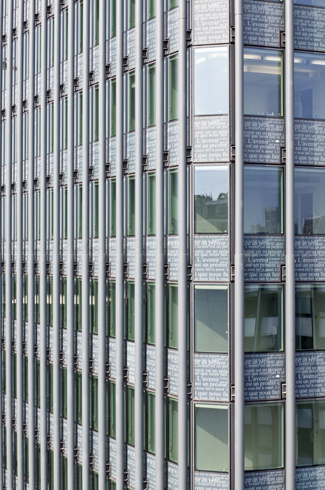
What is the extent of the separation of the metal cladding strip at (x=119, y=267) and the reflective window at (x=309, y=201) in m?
6.07

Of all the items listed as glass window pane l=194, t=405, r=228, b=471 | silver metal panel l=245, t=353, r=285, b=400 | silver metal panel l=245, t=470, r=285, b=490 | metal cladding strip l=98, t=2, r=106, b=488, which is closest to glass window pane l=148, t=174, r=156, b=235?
metal cladding strip l=98, t=2, r=106, b=488

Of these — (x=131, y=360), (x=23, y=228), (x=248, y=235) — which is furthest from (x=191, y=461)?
(x=23, y=228)

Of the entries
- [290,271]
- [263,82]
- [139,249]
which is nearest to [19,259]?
[139,249]

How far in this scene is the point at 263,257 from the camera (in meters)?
20.2

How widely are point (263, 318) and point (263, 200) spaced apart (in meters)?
3.49

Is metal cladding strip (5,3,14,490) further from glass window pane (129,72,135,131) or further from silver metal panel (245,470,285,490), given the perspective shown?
silver metal panel (245,470,285,490)

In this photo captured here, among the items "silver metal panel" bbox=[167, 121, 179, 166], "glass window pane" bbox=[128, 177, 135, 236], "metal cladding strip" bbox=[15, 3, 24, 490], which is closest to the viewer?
"silver metal panel" bbox=[167, 121, 179, 166]

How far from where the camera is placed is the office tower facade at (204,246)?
66.2ft

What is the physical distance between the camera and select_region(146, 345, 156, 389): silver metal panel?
21.9 meters

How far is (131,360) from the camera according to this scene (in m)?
22.9

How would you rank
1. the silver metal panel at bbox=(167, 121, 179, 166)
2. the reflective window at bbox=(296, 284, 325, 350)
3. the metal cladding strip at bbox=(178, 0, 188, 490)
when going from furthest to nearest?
the silver metal panel at bbox=(167, 121, 179, 166), the reflective window at bbox=(296, 284, 325, 350), the metal cladding strip at bbox=(178, 0, 188, 490)

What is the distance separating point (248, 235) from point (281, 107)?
397 cm

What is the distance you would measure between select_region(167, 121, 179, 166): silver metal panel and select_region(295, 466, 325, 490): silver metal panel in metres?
10.1

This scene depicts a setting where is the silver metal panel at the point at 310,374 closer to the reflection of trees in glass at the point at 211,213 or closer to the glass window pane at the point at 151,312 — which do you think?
the reflection of trees in glass at the point at 211,213
